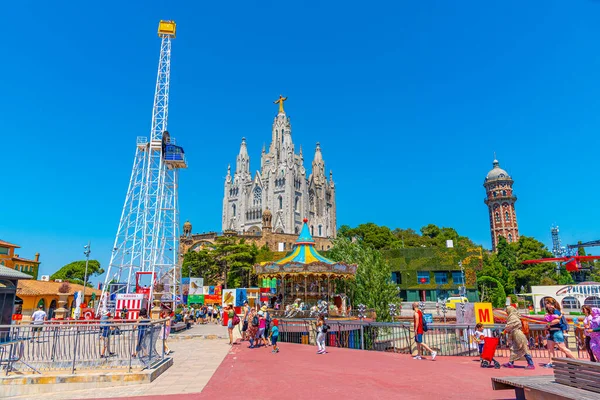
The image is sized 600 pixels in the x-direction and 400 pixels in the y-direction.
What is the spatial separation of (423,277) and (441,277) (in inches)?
87.5

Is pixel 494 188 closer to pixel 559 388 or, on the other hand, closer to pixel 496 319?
pixel 496 319

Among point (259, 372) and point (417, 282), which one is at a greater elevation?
point (417, 282)

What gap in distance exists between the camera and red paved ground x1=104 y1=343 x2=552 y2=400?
7.85 m

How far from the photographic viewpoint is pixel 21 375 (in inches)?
380

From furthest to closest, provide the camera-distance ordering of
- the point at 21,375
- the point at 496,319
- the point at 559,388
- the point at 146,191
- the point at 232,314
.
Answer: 1. the point at 146,191
2. the point at 496,319
3. the point at 232,314
4. the point at 21,375
5. the point at 559,388

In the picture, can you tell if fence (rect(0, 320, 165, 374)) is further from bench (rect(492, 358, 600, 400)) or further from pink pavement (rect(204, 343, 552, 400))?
bench (rect(492, 358, 600, 400))

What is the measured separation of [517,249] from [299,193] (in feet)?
172

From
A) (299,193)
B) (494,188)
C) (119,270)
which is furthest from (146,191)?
(494,188)

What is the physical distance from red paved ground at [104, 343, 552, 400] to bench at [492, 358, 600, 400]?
106 cm

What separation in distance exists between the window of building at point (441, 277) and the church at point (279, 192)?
44225mm

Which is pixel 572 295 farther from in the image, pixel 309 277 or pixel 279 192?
pixel 279 192

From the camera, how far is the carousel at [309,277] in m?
24.0

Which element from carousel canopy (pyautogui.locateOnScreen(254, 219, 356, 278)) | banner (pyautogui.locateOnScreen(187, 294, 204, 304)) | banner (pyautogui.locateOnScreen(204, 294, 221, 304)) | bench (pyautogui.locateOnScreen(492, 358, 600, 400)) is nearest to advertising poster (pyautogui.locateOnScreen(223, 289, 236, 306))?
carousel canopy (pyautogui.locateOnScreen(254, 219, 356, 278))

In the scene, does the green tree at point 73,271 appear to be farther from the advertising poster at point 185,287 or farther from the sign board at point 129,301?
the sign board at point 129,301
